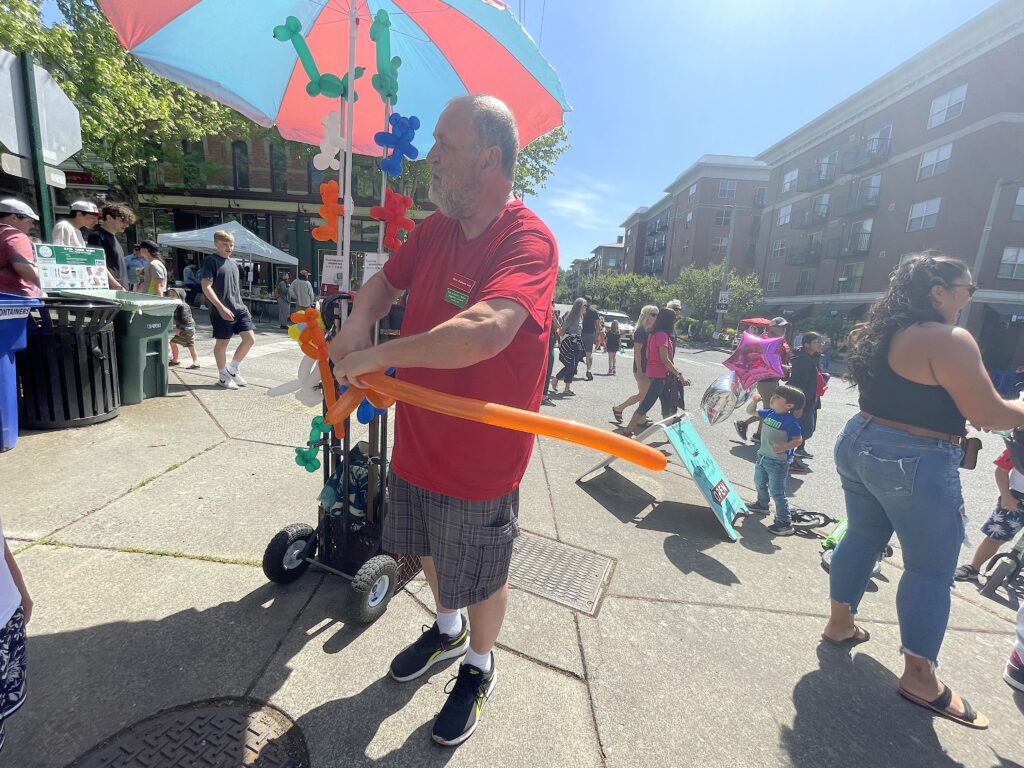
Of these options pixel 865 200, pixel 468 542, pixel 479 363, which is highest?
pixel 865 200

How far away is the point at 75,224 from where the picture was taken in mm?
4977

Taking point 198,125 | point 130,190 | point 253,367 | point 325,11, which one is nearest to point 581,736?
point 325,11

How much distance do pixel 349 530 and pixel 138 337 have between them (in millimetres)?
3841

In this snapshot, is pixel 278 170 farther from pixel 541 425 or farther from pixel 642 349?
pixel 541 425

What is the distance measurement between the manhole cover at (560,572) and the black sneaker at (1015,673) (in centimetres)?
185

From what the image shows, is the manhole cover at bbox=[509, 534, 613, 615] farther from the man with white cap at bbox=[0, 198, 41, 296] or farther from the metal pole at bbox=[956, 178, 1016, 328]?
the metal pole at bbox=[956, 178, 1016, 328]

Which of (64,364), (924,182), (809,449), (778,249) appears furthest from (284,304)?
(778,249)

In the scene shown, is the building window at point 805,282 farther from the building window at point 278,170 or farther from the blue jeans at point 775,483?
the blue jeans at point 775,483

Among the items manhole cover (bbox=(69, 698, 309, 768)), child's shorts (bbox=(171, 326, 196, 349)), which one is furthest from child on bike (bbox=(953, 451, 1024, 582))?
child's shorts (bbox=(171, 326, 196, 349))

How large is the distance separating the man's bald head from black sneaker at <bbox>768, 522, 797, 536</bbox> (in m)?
3.52

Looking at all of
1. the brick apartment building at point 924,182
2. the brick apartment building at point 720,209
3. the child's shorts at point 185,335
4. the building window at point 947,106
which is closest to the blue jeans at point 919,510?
the child's shorts at point 185,335

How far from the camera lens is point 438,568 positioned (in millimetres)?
1750

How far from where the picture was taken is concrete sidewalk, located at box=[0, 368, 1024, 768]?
174cm

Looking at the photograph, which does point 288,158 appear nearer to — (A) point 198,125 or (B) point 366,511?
(A) point 198,125
